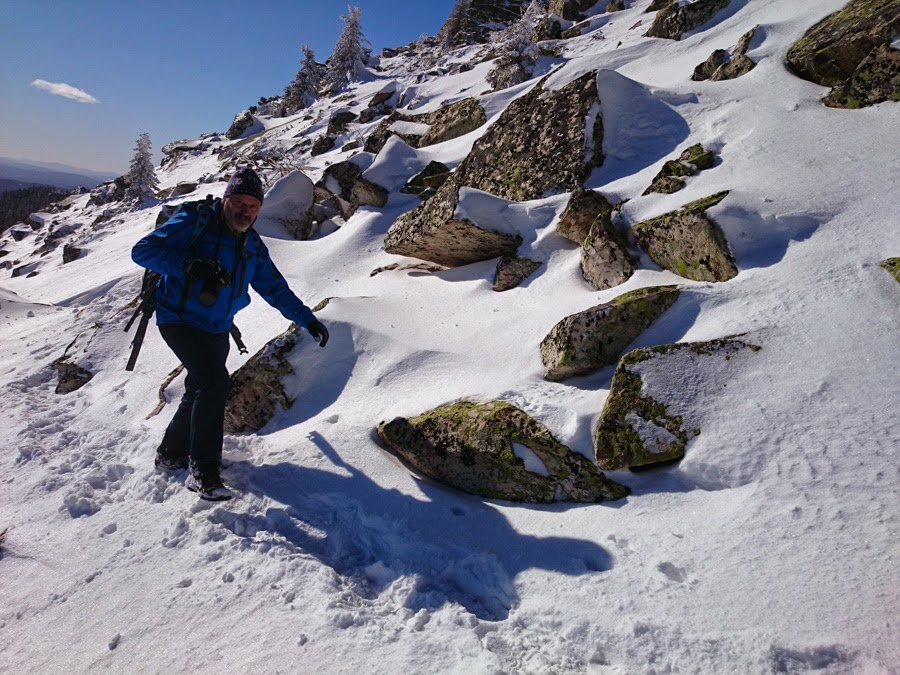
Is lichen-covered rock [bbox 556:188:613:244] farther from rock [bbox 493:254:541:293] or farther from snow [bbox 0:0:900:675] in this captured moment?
rock [bbox 493:254:541:293]

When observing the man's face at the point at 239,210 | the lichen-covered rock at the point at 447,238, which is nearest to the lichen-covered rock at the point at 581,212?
the lichen-covered rock at the point at 447,238

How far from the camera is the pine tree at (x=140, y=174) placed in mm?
37469

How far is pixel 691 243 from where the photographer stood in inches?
193

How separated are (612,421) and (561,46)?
25.3 metres

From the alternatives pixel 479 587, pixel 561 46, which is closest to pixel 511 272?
pixel 479 587

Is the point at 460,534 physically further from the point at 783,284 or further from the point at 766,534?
the point at 783,284

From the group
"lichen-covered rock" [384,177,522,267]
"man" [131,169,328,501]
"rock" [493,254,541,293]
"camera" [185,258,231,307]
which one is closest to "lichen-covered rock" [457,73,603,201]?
"lichen-covered rock" [384,177,522,267]

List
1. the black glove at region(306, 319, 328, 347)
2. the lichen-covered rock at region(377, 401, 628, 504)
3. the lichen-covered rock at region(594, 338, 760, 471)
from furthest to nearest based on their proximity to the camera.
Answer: the black glove at region(306, 319, 328, 347), the lichen-covered rock at region(377, 401, 628, 504), the lichen-covered rock at region(594, 338, 760, 471)

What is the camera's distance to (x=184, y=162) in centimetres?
4862

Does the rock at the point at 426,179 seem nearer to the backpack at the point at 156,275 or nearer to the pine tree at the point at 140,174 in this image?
the backpack at the point at 156,275

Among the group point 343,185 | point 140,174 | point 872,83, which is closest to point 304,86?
point 140,174

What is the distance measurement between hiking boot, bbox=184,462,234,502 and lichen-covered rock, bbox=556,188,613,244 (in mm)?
5211

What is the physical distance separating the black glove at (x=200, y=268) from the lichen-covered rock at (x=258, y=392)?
1.90m

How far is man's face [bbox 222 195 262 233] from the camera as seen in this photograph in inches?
147
